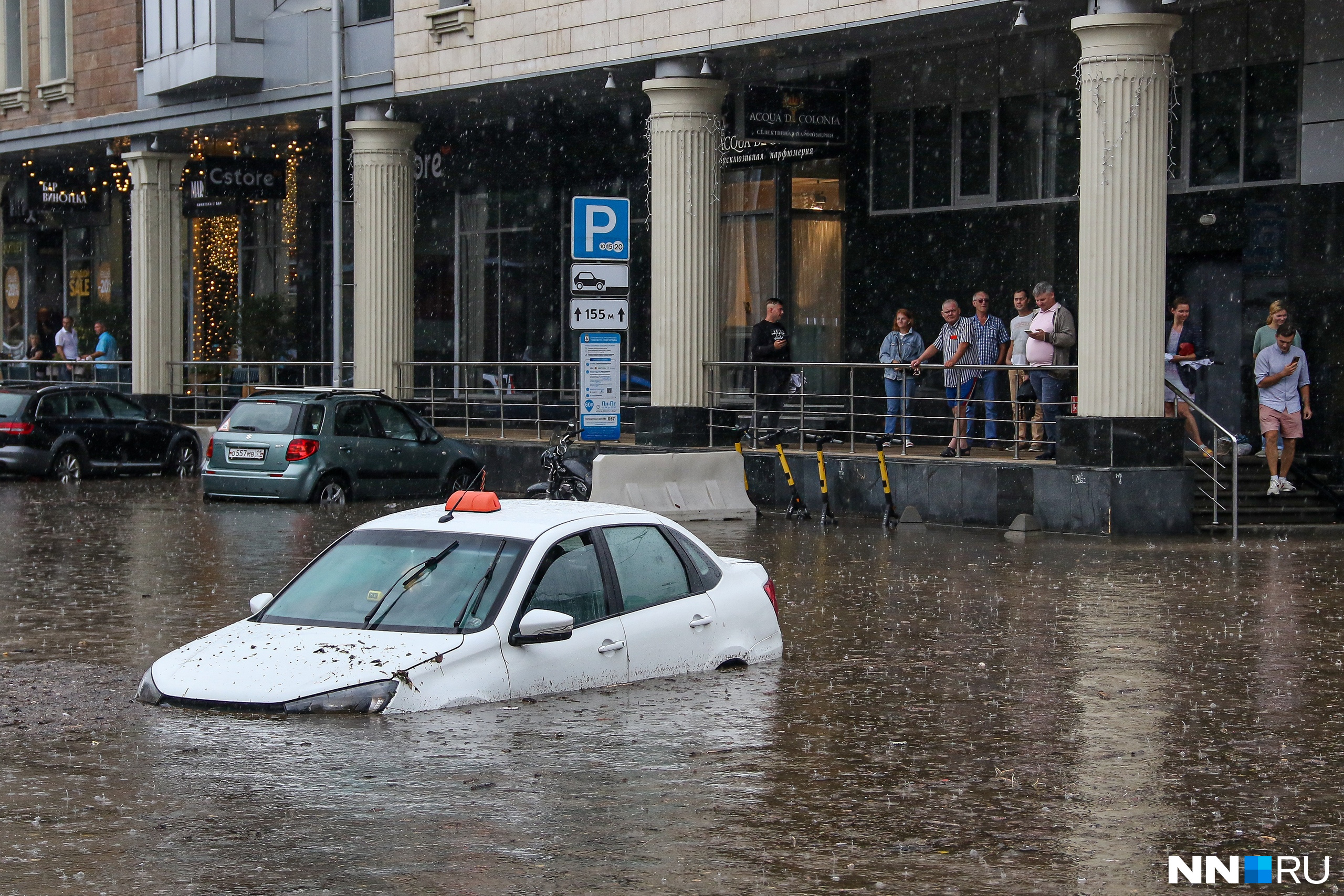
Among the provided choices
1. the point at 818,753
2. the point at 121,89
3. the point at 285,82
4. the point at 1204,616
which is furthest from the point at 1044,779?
the point at 121,89

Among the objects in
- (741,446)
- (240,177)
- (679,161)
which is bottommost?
(741,446)

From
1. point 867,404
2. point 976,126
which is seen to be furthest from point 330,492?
point 976,126

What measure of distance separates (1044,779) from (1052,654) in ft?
12.4

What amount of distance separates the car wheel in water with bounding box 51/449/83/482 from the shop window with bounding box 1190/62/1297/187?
1655 centimetres

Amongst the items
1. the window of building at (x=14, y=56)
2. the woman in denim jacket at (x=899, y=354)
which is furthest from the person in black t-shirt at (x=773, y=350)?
the window of building at (x=14, y=56)

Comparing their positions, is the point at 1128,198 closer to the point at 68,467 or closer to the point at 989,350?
the point at 989,350

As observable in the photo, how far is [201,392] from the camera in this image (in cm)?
3659

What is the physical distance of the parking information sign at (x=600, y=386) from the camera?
18172 millimetres

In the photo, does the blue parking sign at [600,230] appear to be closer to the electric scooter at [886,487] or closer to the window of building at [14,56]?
the electric scooter at [886,487]

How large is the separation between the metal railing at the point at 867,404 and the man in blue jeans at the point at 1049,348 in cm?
7

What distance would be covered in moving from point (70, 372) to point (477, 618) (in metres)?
32.7

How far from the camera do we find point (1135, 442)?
64.3 feet

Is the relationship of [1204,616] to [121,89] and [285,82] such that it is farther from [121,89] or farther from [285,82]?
[121,89]

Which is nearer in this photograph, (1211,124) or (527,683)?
(527,683)
